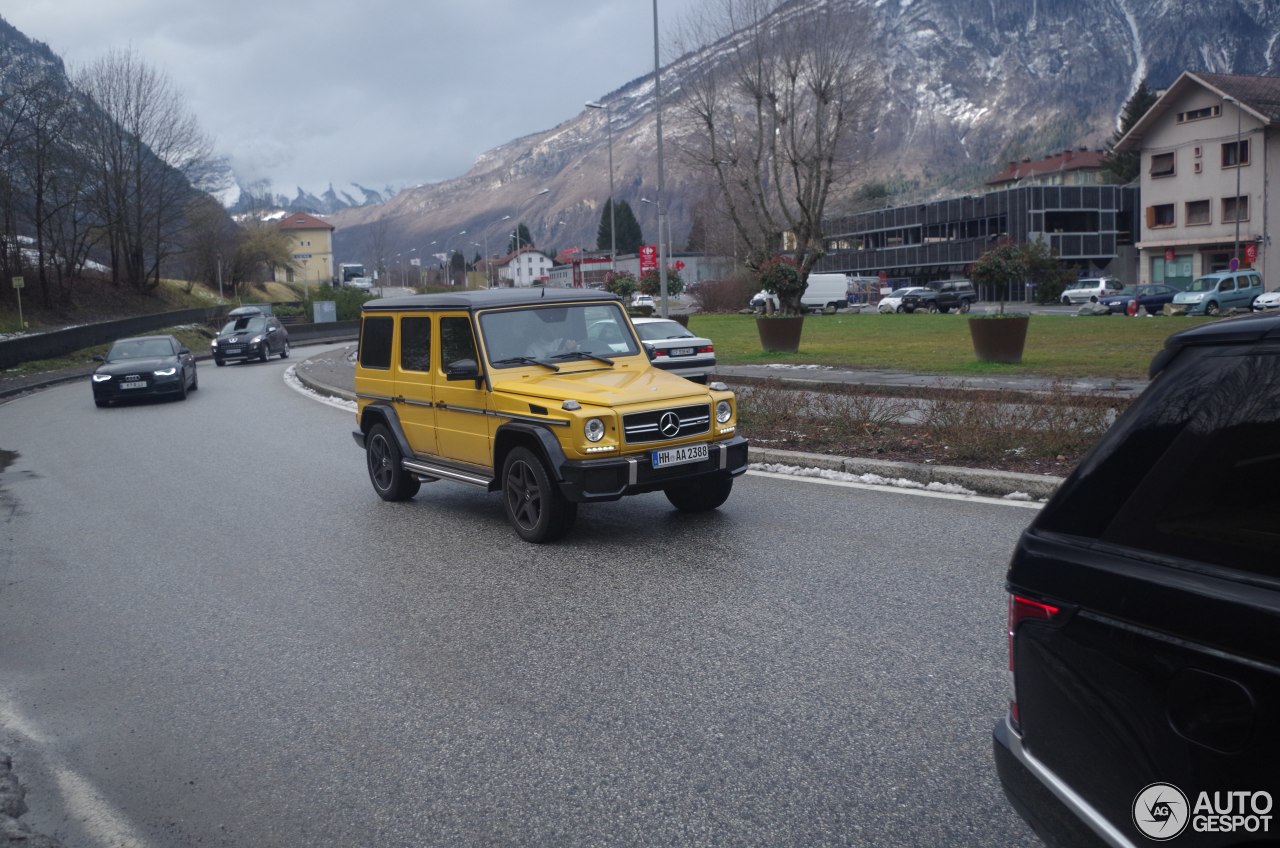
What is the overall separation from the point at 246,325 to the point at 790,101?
2340cm

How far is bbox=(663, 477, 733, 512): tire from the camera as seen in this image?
29.0 feet

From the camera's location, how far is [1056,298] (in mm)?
67500

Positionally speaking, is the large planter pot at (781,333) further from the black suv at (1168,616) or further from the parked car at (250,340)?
the black suv at (1168,616)

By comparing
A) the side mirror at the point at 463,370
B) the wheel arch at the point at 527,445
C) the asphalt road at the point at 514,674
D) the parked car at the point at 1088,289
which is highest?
the parked car at the point at 1088,289

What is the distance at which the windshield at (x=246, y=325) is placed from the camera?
130ft

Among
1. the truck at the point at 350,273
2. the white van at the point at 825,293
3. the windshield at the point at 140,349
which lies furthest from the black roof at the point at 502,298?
the truck at the point at 350,273

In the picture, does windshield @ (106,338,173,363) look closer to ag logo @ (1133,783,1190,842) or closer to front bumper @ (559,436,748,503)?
front bumper @ (559,436,748,503)

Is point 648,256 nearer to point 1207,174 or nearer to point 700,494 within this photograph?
point 700,494

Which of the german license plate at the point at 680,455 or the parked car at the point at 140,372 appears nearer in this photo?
the german license plate at the point at 680,455

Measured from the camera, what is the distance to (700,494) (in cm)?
891

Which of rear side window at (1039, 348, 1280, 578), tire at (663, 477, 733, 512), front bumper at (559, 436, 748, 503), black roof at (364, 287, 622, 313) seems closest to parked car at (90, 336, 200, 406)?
black roof at (364, 287, 622, 313)

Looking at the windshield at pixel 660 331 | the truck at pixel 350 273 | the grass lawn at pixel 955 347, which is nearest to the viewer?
the grass lawn at pixel 955 347

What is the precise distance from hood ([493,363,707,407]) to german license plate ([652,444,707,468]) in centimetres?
36

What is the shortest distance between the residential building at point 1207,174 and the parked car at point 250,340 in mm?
47566
